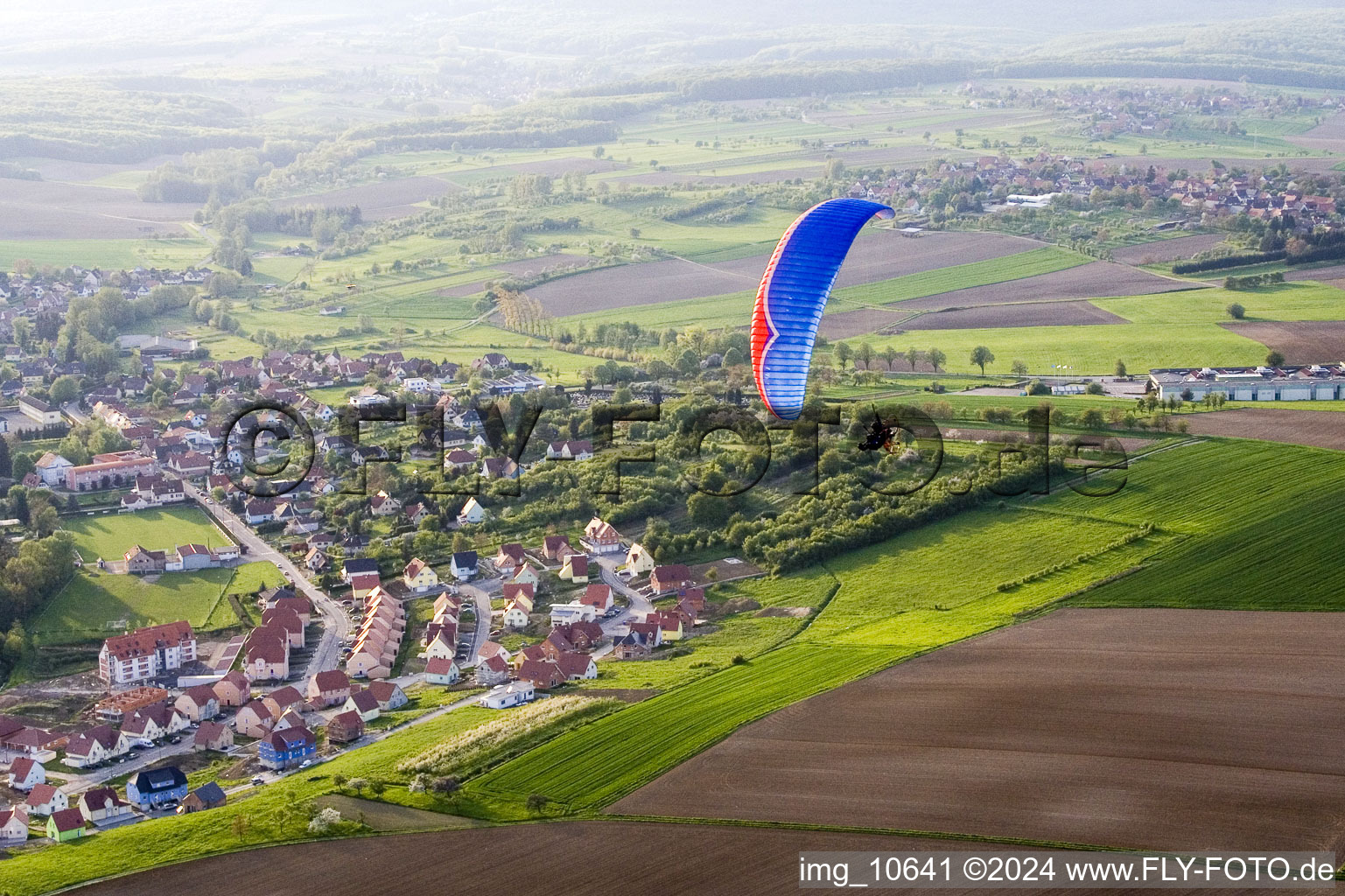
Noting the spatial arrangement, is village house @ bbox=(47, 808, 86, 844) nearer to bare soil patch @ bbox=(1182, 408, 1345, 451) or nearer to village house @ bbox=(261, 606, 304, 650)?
village house @ bbox=(261, 606, 304, 650)

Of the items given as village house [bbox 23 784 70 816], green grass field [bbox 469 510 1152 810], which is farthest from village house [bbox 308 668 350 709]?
green grass field [bbox 469 510 1152 810]

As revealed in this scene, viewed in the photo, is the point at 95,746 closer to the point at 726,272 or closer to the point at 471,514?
the point at 471,514

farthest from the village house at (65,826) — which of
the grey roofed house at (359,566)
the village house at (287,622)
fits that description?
the grey roofed house at (359,566)

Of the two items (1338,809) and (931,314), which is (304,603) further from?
(931,314)

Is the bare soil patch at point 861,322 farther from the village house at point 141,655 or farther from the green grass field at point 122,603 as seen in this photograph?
the village house at point 141,655

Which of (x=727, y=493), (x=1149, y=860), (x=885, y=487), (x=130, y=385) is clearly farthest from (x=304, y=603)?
(x=130, y=385)
